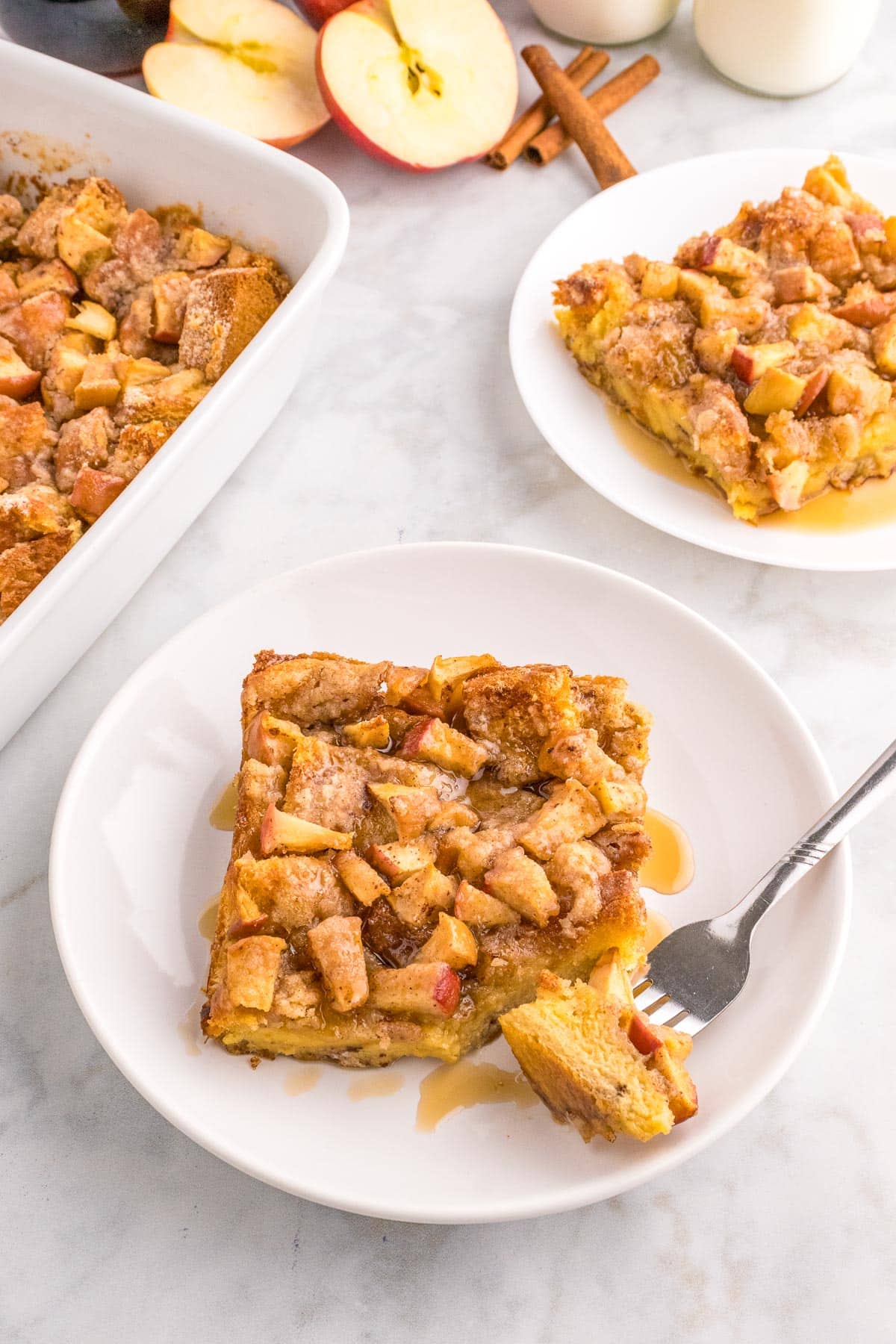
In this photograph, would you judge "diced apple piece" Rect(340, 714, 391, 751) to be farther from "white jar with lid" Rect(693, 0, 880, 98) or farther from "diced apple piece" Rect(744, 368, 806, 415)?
"white jar with lid" Rect(693, 0, 880, 98)

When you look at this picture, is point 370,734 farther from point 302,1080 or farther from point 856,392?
point 856,392

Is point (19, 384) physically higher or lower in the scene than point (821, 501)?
lower

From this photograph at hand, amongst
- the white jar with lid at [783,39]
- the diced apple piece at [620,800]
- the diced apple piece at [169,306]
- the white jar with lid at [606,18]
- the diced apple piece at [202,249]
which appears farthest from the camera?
the white jar with lid at [606,18]

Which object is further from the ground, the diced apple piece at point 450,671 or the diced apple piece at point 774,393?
the diced apple piece at point 774,393

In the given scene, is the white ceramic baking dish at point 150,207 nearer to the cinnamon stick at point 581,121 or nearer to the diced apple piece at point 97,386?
the diced apple piece at point 97,386

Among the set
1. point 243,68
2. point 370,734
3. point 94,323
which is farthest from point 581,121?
point 370,734

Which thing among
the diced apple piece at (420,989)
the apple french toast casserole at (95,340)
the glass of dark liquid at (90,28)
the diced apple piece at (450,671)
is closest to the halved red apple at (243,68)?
the glass of dark liquid at (90,28)

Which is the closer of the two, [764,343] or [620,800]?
[620,800]
